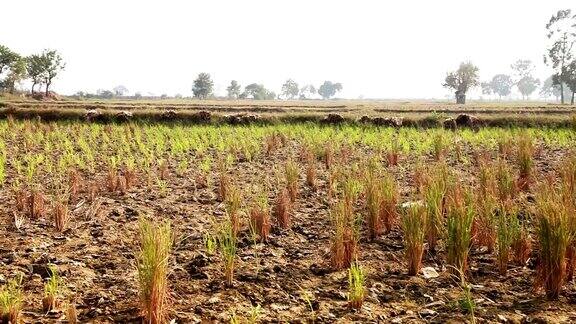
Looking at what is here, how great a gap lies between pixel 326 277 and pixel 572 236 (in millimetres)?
1872

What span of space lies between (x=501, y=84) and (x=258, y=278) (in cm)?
21246

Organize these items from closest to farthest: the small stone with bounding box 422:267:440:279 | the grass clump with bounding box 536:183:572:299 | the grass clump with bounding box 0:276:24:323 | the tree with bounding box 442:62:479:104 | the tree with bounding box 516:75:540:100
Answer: the grass clump with bounding box 0:276:24:323, the grass clump with bounding box 536:183:572:299, the small stone with bounding box 422:267:440:279, the tree with bounding box 442:62:479:104, the tree with bounding box 516:75:540:100

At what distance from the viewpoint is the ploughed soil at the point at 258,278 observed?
2.99 metres

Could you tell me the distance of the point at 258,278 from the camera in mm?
3602

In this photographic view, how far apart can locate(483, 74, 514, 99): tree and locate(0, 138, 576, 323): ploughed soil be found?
20402cm

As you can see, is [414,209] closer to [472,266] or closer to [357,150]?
[472,266]

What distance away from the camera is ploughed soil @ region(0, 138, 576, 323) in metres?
2.99

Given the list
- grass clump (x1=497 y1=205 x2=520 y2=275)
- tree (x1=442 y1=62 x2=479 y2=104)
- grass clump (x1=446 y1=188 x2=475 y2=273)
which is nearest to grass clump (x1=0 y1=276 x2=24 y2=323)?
grass clump (x1=446 y1=188 x2=475 y2=273)

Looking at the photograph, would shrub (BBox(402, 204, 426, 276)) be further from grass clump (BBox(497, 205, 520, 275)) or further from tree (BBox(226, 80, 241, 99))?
tree (BBox(226, 80, 241, 99))

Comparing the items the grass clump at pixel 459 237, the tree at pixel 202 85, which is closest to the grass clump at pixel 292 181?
the grass clump at pixel 459 237

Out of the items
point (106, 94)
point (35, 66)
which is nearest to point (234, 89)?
point (106, 94)

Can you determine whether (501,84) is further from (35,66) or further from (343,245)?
(343,245)

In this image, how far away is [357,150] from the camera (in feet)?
38.3

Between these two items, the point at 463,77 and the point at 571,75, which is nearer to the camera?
the point at 571,75
